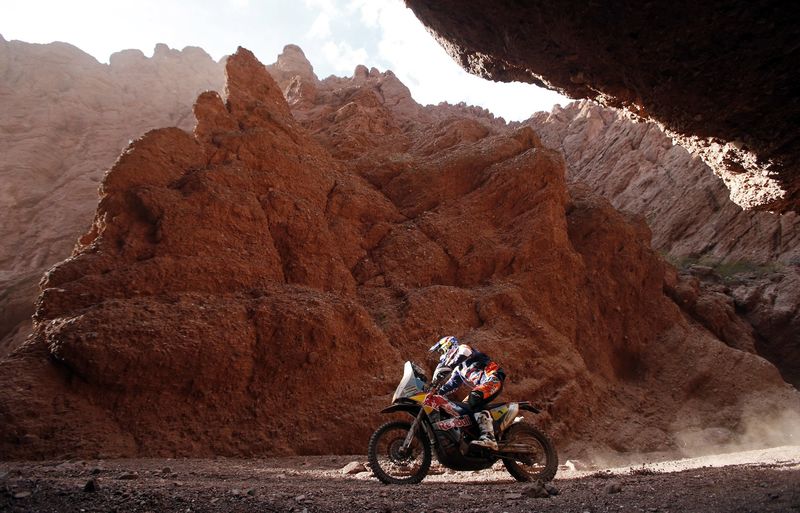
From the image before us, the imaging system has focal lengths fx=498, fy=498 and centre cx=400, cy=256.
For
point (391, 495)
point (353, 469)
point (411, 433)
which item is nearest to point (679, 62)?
point (411, 433)

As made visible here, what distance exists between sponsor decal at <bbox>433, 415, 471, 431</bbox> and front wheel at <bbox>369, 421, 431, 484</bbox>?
0.74ft

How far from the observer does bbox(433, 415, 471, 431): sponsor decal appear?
6.38 m

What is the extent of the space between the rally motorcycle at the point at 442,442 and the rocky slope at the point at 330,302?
3.15 meters

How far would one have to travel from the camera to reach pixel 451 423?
6402 millimetres

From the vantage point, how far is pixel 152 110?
43844 mm

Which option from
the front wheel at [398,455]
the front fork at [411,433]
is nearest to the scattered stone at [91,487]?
the front wheel at [398,455]

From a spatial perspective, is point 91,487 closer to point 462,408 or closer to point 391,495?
point 391,495

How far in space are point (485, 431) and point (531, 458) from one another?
76 centimetres

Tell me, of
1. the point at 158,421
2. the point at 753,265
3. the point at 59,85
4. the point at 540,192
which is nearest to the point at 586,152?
the point at 753,265

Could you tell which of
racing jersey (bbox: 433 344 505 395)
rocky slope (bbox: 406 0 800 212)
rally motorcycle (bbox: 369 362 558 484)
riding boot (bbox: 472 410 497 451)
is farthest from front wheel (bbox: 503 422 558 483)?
rocky slope (bbox: 406 0 800 212)

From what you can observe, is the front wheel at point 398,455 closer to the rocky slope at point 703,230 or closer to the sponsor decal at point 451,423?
the sponsor decal at point 451,423

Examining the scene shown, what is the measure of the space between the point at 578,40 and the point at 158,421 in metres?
8.77

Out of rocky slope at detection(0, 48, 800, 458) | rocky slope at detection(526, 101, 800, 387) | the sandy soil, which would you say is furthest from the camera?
rocky slope at detection(526, 101, 800, 387)

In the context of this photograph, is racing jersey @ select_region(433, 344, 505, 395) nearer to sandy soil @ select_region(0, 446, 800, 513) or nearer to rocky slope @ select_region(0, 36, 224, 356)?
sandy soil @ select_region(0, 446, 800, 513)
